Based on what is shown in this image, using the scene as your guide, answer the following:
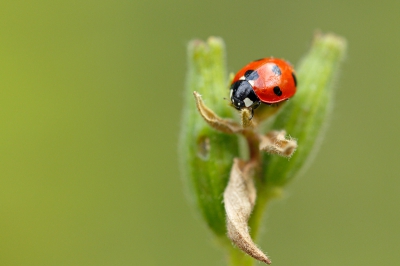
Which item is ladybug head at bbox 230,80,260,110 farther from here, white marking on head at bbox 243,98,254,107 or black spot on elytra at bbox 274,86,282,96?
black spot on elytra at bbox 274,86,282,96

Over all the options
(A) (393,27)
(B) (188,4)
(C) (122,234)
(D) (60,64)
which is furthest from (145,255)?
(A) (393,27)

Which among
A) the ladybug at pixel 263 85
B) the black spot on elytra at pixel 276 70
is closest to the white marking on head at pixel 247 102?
the ladybug at pixel 263 85

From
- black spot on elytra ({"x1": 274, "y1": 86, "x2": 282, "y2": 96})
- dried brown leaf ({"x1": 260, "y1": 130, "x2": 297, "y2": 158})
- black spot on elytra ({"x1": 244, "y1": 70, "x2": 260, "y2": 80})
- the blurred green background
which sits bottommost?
dried brown leaf ({"x1": 260, "y1": 130, "x2": 297, "y2": 158})

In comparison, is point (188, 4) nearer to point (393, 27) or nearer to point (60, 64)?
point (60, 64)

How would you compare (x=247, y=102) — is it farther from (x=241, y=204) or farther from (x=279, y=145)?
(x=241, y=204)

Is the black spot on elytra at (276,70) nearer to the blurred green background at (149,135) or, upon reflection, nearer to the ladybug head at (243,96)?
the ladybug head at (243,96)

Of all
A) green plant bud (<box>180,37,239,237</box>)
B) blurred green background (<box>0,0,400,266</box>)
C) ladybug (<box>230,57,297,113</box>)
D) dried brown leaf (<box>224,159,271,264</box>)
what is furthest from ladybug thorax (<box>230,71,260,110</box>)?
blurred green background (<box>0,0,400,266</box>)
